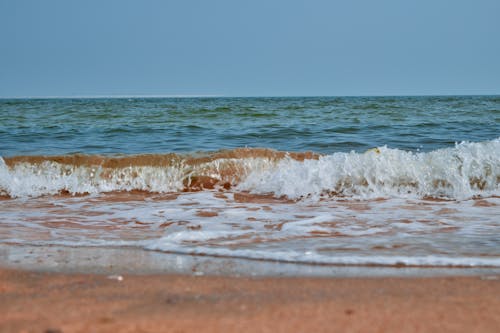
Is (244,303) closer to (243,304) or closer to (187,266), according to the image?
(243,304)

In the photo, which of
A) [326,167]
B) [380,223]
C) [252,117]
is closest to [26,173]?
[326,167]

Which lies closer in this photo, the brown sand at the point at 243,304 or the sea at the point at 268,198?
the brown sand at the point at 243,304

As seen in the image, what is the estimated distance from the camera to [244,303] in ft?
7.06

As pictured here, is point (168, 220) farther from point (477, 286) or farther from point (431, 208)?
point (477, 286)

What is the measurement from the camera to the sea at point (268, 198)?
3.51 metres

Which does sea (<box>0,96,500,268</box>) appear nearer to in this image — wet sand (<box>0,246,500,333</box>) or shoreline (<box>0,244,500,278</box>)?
shoreline (<box>0,244,500,278</box>)

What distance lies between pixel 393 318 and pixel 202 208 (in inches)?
136

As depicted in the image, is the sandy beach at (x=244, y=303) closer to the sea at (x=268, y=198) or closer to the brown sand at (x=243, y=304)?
the brown sand at (x=243, y=304)

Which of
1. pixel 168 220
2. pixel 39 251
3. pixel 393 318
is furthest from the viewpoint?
pixel 168 220

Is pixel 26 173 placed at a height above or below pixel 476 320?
below

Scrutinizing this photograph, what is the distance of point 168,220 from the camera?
4703 millimetres

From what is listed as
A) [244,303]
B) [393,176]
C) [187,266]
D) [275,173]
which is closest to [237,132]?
[275,173]

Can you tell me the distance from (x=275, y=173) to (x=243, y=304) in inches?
189

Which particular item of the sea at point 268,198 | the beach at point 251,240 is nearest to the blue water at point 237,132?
the sea at point 268,198
